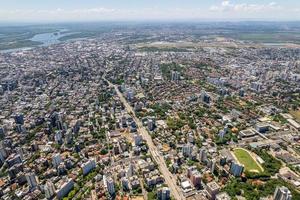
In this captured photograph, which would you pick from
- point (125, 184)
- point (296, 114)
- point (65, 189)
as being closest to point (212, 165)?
point (125, 184)

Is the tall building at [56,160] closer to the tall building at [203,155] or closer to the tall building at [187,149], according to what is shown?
the tall building at [187,149]

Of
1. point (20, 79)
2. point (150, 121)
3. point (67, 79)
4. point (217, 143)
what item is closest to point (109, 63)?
point (67, 79)

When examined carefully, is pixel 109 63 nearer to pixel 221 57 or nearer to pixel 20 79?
pixel 20 79

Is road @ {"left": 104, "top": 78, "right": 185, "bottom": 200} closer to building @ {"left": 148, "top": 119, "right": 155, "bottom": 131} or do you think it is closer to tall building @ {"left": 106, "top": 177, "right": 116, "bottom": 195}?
building @ {"left": 148, "top": 119, "right": 155, "bottom": 131}

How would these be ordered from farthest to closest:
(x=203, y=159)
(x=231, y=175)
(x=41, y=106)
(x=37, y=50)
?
(x=37, y=50), (x=41, y=106), (x=203, y=159), (x=231, y=175)

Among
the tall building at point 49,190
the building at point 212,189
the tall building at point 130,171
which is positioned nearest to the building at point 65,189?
the tall building at point 49,190
